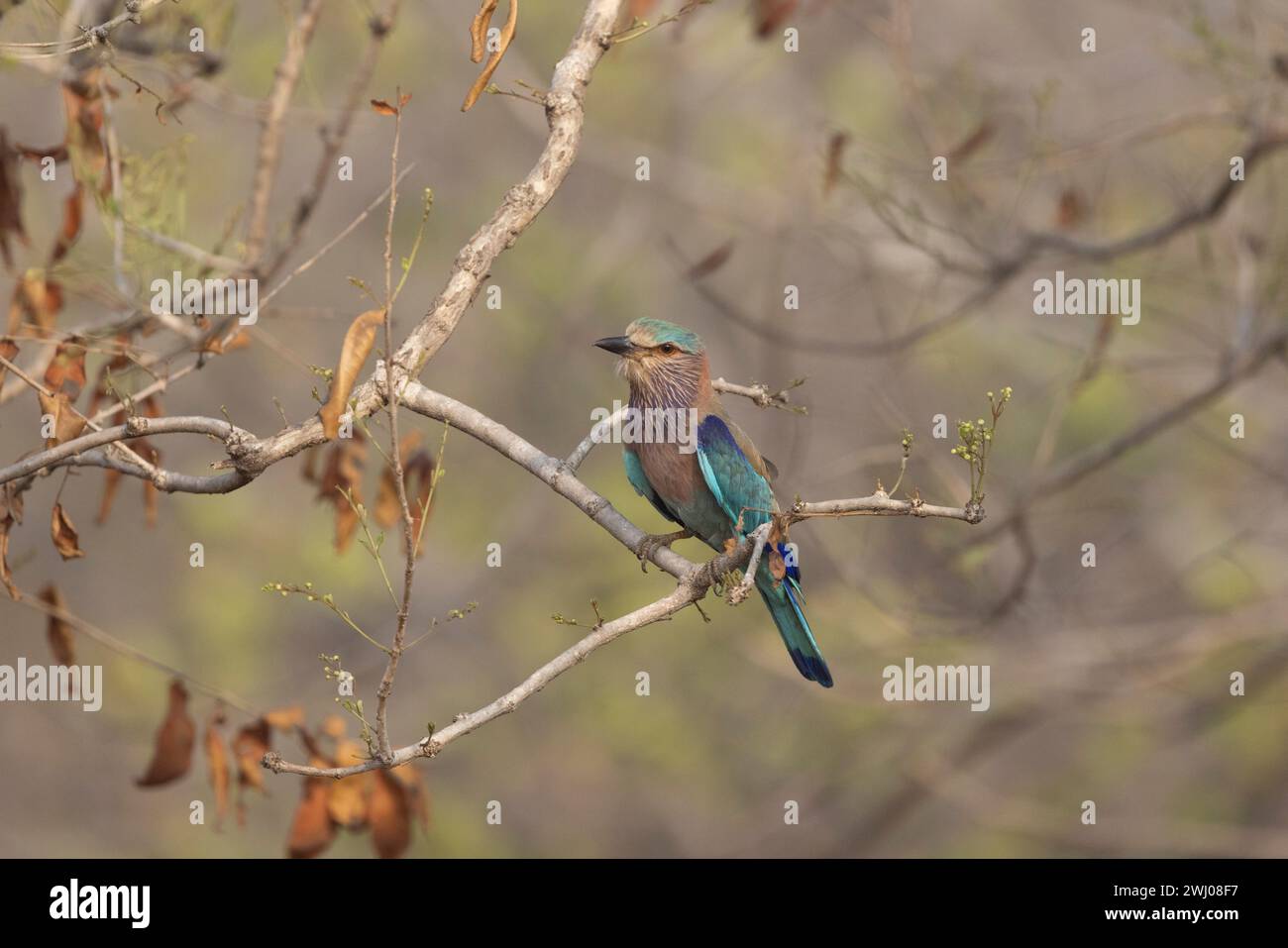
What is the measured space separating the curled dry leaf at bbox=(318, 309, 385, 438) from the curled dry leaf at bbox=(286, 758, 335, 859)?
7.00 feet

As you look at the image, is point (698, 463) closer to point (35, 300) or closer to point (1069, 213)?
point (35, 300)

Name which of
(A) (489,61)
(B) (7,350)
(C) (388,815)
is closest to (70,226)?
(B) (7,350)

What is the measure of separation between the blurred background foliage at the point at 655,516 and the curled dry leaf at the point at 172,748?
5.20 meters

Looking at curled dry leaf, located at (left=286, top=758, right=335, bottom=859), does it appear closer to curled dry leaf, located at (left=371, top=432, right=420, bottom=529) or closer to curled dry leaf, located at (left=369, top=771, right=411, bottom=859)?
curled dry leaf, located at (left=369, top=771, right=411, bottom=859)

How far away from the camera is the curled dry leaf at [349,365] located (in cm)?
315

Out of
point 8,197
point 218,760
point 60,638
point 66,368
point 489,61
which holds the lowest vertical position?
point 218,760

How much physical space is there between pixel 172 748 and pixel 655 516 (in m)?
8.15

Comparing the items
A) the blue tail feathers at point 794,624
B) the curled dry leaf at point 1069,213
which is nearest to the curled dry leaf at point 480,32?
the blue tail feathers at point 794,624

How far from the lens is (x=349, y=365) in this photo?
3.19 metres

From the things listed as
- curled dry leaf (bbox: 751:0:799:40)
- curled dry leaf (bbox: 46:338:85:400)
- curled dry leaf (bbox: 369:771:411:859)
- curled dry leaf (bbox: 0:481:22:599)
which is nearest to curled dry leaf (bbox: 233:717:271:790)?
curled dry leaf (bbox: 369:771:411:859)

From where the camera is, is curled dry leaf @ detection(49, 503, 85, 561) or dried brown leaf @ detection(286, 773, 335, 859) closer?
curled dry leaf @ detection(49, 503, 85, 561)

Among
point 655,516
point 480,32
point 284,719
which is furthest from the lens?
point 655,516

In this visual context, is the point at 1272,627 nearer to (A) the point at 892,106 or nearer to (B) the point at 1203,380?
(B) the point at 1203,380

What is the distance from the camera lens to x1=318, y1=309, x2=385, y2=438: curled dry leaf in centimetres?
315
